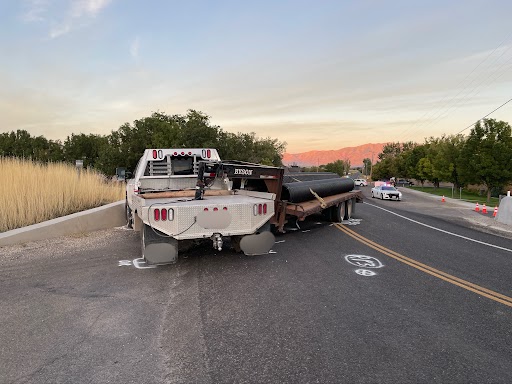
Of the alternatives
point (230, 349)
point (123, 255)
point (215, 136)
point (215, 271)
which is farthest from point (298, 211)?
point (215, 136)

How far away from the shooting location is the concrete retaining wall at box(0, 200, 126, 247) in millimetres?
8391

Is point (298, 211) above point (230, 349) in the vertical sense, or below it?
above

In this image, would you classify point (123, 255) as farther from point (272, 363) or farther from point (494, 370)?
point (494, 370)

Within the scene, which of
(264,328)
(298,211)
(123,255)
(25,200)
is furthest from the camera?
(25,200)

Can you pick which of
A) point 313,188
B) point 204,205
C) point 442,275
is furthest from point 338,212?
point 204,205

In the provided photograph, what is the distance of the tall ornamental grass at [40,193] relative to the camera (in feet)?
31.0

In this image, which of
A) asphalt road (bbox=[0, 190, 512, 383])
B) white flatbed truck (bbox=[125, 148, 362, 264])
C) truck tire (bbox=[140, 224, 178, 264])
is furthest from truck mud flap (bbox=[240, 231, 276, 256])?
truck tire (bbox=[140, 224, 178, 264])

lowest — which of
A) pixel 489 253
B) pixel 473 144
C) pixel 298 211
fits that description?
pixel 489 253

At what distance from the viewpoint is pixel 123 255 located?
7.73 meters

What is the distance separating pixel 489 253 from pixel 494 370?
651cm

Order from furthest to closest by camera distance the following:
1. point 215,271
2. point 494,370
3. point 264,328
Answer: point 215,271, point 264,328, point 494,370

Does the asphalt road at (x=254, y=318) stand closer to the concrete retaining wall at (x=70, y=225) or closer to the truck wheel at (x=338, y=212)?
the concrete retaining wall at (x=70, y=225)

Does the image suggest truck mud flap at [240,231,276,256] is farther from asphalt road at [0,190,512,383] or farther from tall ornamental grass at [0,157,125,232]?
tall ornamental grass at [0,157,125,232]

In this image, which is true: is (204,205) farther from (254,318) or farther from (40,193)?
(40,193)
